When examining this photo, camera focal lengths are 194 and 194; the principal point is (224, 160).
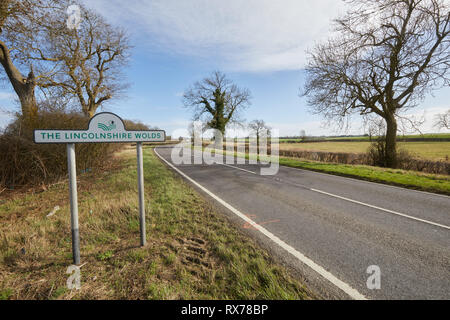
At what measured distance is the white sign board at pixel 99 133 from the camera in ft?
8.11

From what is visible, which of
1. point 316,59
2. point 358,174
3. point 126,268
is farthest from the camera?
point 316,59

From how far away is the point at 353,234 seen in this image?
3.55m

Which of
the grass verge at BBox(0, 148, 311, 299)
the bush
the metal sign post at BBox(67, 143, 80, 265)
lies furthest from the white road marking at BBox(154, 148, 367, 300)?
the bush

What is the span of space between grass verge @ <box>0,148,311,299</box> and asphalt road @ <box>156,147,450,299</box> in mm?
484

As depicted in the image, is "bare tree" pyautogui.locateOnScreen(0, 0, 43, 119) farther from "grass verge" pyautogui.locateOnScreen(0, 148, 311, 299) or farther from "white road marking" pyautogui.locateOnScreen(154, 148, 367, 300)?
"white road marking" pyautogui.locateOnScreen(154, 148, 367, 300)

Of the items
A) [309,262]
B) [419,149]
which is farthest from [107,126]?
[419,149]

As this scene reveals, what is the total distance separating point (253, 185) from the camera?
730 centimetres

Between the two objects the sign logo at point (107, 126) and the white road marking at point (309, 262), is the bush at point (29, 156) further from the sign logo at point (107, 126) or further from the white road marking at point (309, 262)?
the white road marking at point (309, 262)

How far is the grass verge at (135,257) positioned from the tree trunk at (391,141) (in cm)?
1490

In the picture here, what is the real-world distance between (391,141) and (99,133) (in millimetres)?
17298
